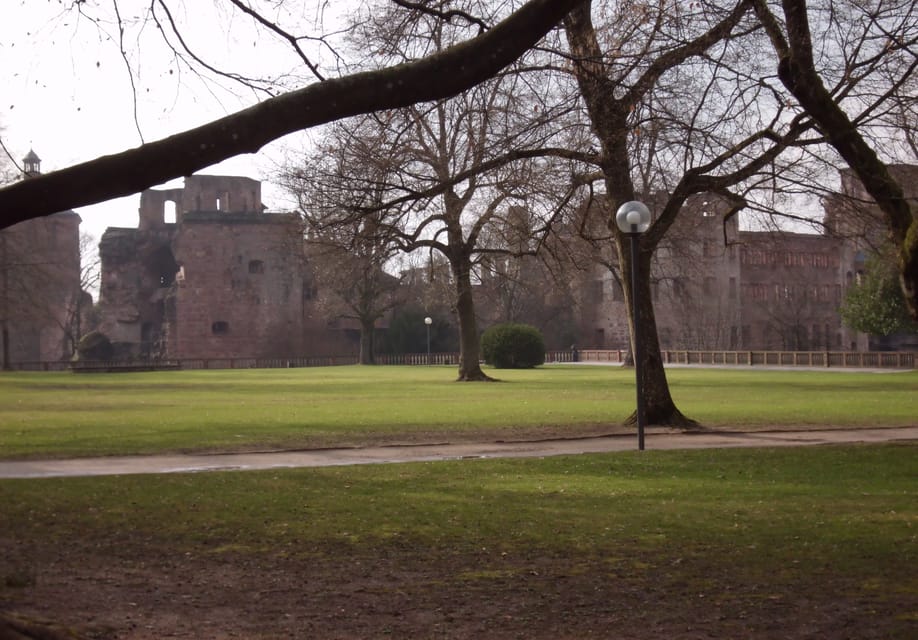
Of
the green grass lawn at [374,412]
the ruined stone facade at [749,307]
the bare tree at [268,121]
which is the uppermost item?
the ruined stone facade at [749,307]

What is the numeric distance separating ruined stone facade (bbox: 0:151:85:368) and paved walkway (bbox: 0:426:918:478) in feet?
71.1

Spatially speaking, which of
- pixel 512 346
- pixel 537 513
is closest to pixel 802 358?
pixel 512 346

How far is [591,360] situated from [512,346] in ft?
62.2

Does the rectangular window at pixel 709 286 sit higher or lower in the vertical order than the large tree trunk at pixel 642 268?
higher

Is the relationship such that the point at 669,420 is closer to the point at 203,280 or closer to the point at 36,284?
the point at 36,284

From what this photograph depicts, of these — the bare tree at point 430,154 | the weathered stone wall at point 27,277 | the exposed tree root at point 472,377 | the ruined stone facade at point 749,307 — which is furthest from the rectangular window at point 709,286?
the bare tree at point 430,154

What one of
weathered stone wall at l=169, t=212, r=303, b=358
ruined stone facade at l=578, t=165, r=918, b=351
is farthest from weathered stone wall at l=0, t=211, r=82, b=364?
ruined stone facade at l=578, t=165, r=918, b=351

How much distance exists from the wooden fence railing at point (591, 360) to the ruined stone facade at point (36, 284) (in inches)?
177

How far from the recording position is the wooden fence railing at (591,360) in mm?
52500

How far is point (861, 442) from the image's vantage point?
1533 centimetres

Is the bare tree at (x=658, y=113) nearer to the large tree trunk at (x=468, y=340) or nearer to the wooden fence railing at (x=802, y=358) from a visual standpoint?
the large tree trunk at (x=468, y=340)

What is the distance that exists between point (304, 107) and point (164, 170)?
755 millimetres

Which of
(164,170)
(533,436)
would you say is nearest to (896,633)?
(164,170)

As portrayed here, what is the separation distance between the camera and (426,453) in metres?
14.8
